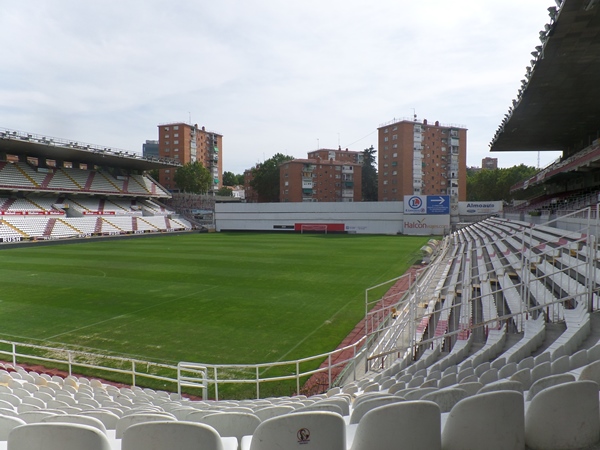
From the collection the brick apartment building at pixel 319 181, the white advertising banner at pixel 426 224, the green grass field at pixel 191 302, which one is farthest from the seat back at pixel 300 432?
the brick apartment building at pixel 319 181

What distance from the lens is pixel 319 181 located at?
76250 millimetres

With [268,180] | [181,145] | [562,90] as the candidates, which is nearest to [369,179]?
[268,180]

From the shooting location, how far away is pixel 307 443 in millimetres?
2018

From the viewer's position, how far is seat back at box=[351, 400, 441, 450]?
2047 millimetres

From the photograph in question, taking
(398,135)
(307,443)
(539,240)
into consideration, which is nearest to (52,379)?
(307,443)

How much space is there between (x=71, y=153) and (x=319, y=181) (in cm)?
4137

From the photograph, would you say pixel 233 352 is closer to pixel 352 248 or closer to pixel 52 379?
pixel 52 379

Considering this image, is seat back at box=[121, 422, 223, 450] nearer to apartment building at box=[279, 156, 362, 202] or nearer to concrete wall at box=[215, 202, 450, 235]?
concrete wall at box=[215, 202, 450, 235]

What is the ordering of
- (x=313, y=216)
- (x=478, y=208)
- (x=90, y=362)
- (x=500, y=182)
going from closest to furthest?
1. (x=90, y=362)
2. (x=478, y=208)
3. (x=313, y=216)
4. (x=500, y=182)

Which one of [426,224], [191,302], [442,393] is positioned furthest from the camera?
[426,224]

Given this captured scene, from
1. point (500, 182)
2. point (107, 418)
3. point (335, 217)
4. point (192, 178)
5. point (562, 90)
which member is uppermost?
point (192, 178)

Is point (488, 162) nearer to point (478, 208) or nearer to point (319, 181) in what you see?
point (319, 181)

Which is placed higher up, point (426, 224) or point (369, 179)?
point (369, 179)

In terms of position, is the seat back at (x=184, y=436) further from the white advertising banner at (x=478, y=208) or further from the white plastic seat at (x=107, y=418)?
the white advertising banner at (x=478, y=208)
